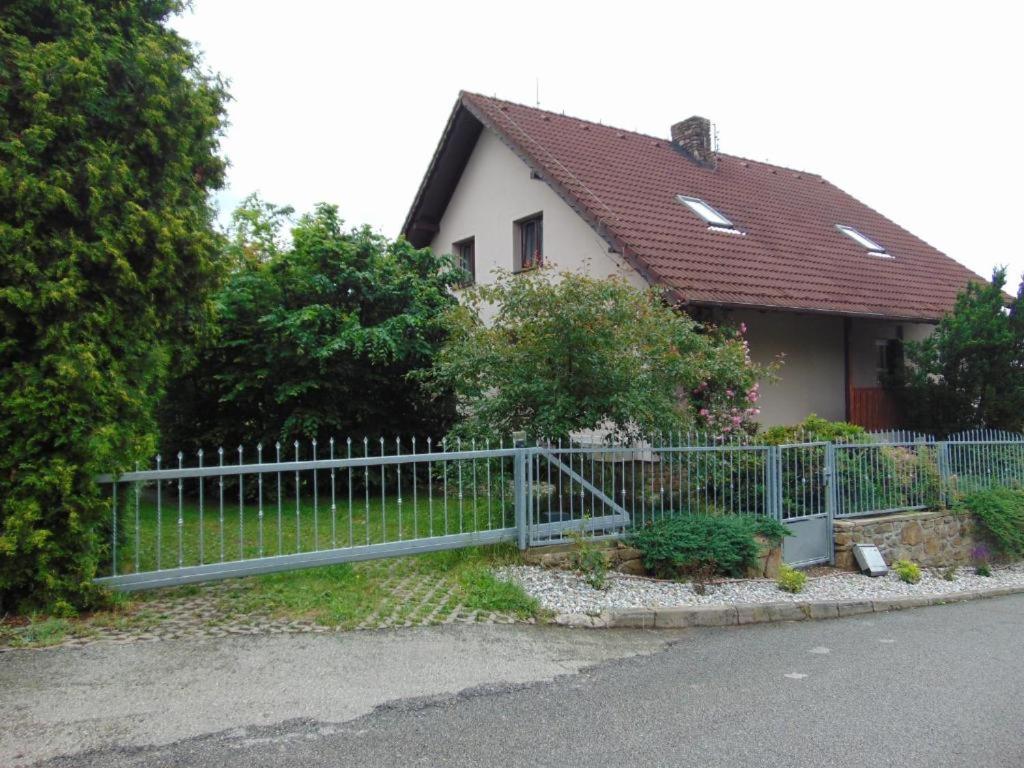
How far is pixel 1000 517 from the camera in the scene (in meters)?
10.3

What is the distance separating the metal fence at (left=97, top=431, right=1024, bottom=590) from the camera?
579 cm

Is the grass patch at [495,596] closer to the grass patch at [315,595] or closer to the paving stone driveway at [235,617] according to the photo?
the paving stone driveway at [235,617]

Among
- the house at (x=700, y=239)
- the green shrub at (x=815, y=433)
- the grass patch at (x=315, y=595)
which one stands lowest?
the grass patch at (x=315, y=595)

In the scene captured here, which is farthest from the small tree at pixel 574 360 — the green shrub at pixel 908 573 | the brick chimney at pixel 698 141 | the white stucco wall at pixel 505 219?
the brick chimney at pixel 698 141

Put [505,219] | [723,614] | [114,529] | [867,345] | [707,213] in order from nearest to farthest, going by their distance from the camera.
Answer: [114,529] < [723,614] < [867,345] < [707,213] < [505,219]

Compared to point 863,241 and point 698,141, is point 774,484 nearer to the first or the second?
point 863,241

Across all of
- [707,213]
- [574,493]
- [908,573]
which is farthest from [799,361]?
[574,493]

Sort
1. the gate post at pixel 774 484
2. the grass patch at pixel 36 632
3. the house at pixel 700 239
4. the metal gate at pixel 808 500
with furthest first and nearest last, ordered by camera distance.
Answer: the house at pixel 700 239
the metal gate at pixel 808 500
the gate post at pixel 774 484
the grass patch at pixel 36 632

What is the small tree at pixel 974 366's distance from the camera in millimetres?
12141

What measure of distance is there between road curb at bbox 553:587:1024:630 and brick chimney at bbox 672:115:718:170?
12.0 metres

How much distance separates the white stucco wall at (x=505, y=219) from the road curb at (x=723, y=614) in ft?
18.7

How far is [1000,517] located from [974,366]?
2979mm

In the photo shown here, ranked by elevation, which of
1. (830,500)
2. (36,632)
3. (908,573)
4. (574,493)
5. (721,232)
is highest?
(721,232)

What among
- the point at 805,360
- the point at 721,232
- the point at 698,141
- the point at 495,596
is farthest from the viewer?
the point at 698,141
